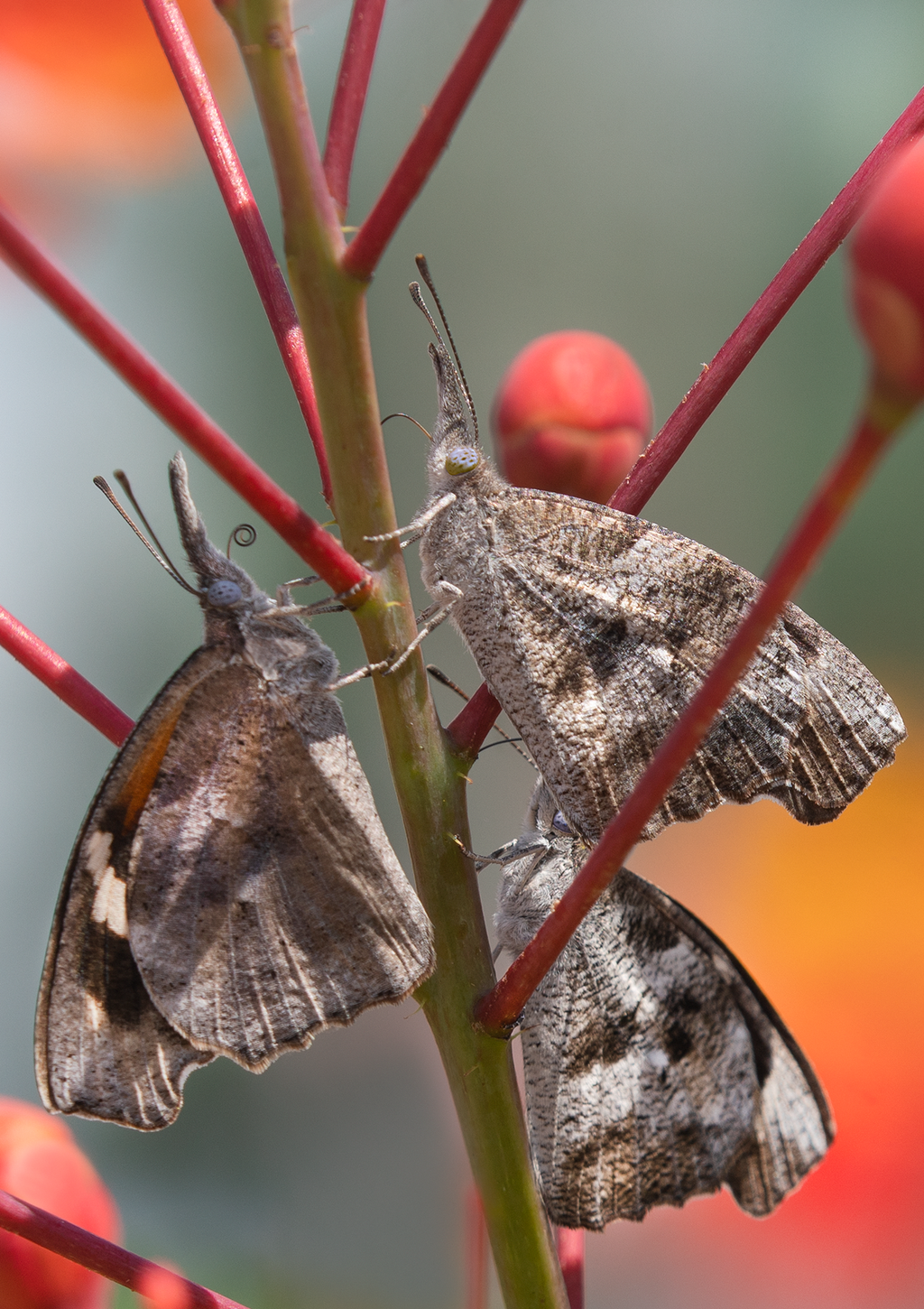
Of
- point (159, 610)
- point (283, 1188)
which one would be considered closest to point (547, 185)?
point (159, 610)

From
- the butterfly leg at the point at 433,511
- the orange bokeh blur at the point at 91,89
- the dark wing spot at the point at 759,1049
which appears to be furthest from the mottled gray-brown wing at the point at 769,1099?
the orange bokeh blur at the point at 91,89

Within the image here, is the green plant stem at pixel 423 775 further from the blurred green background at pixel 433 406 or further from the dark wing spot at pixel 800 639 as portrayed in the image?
the blurred green background at pixel 433 406

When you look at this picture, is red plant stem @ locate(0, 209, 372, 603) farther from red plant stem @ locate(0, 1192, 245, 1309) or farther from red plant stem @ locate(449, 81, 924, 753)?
red plant stem @ locate(0, 1192, 245, 1309)

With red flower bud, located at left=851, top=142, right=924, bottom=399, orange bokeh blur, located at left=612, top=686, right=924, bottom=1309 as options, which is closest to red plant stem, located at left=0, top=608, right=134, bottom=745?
red flower bud, located at left=851, top=142, right=924, bottom=399

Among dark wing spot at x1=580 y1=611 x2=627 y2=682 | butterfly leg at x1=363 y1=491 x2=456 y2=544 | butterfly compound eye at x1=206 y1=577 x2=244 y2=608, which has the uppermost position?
butterfly leg at x1=363 y1=491 x2=456 y2=544

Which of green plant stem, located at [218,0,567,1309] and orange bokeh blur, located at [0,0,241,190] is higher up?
orange bokeh blur, located at [0,0,241,190]

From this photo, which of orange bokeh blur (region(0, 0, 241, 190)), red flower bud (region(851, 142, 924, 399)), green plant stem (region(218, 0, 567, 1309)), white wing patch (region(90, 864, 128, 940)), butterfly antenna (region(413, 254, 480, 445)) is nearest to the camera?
red flower bud (region(851, 142, 924, 399))

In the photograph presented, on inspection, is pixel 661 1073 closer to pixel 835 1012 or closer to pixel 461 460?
pixel 461 460
